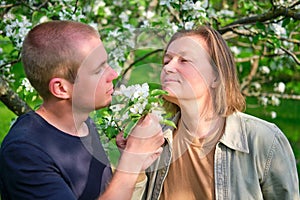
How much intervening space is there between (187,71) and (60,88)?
584 mm

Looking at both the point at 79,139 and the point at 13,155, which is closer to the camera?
the point at 13,155

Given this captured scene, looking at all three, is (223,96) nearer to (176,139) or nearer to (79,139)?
(176,139)

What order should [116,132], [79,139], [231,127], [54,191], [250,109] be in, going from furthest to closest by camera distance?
[250,109] < [231,127] < [116,132] < [79,139] < [54,191]

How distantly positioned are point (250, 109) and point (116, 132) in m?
5.80

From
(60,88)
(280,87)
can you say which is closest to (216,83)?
(60,88)

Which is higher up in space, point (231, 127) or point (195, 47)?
point (195, 47)

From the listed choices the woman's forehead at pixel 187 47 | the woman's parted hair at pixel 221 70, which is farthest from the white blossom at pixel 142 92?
the woman's parted hair at pixel 221 70

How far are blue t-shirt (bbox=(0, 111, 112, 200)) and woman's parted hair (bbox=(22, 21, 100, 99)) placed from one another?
0.14m

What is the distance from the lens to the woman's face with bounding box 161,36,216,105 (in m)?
2.46

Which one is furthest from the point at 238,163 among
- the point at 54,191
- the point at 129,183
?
the point at 54,191

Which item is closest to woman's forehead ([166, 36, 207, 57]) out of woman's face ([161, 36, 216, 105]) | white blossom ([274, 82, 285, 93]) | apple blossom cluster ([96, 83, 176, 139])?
woman's face ([161, 36, 216, 105])

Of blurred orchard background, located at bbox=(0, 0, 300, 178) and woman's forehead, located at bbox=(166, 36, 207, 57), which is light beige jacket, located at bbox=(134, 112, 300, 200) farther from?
blurred orchard background, located at bbox=(0, 0, 300, 178)

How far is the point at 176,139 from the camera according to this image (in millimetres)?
2768

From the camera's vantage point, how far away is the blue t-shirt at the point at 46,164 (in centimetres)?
197
